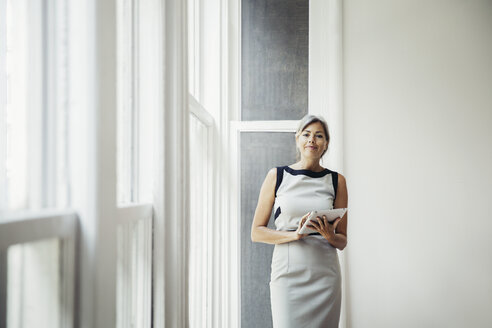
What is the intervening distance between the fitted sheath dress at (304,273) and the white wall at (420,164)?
657 millimetres

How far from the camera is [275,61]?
2.51 metres

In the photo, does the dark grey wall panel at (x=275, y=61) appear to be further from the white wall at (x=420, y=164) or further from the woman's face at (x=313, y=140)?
the woman's face at (x=313, y=140)

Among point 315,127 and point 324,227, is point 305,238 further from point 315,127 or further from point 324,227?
point 315,127

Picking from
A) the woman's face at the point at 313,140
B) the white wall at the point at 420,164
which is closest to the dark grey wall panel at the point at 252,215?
the white wall at the point at 420,164

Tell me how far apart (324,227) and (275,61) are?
1254 mm

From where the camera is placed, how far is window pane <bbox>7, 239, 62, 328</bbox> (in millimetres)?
553

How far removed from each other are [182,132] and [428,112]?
1.91m

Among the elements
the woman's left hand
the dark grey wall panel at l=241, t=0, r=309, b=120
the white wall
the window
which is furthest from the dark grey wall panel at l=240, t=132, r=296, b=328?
the window

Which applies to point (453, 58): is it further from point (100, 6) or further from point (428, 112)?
point (100, 6)

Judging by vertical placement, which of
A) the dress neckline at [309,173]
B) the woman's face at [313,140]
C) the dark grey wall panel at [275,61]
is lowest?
the dress neckline at [309,173]

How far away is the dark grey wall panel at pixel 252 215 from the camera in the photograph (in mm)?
2480

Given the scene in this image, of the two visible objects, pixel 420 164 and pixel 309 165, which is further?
pixel 420 164

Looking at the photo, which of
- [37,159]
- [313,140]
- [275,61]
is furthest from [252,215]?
[37,159]

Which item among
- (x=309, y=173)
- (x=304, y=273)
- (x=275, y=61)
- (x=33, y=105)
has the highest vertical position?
(x=275, y=61)
